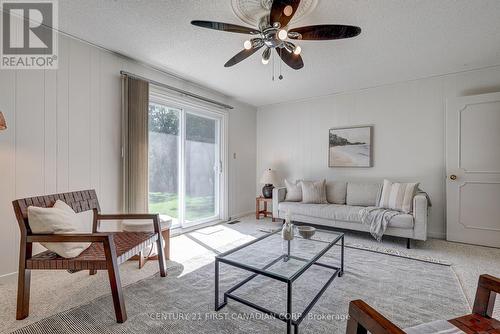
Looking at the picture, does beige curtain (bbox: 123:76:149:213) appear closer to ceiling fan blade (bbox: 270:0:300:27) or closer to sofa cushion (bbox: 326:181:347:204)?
ceiling fan blade (bbox: 270:0:300:27)

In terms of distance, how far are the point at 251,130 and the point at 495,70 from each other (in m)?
3.89

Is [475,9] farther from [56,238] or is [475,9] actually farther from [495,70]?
[56,238]

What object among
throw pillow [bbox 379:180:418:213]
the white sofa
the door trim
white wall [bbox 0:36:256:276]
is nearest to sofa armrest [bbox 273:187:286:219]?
the white sofa

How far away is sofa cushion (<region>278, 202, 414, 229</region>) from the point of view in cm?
307

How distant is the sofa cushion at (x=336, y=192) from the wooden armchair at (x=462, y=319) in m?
3.00

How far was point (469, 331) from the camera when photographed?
0.99 meters

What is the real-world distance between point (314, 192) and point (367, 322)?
3273 mm

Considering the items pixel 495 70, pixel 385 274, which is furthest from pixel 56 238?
pixel 495 70

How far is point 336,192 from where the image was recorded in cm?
413

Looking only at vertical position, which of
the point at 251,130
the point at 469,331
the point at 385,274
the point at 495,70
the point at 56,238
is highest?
the point at 495,70

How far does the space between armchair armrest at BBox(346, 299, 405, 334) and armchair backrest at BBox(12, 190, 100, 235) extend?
2.09 metres

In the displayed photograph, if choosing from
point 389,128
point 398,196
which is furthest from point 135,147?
point 389,128

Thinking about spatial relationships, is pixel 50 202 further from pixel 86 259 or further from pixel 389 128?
pixel 389 128

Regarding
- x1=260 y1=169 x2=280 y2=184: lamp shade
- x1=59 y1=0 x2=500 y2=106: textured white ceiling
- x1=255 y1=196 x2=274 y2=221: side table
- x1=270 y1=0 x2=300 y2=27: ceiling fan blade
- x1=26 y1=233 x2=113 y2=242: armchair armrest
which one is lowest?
x1=255 y1=196 x2=274 y2=221: side table
